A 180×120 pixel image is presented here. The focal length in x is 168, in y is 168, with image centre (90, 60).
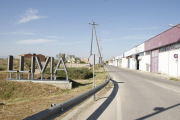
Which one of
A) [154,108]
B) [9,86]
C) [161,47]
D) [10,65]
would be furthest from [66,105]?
[161,47]

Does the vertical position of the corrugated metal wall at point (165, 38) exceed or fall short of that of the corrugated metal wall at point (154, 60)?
it exceeds it

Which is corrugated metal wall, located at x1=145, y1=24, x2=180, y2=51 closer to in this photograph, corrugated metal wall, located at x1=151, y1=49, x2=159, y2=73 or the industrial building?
the industrial building

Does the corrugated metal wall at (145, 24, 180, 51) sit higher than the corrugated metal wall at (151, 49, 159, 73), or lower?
higher

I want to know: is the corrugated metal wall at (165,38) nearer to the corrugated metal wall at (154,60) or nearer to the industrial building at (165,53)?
the industrial building at (165,53)

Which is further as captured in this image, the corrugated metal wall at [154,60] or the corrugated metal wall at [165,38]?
the corrugated metal wall at [154,60]

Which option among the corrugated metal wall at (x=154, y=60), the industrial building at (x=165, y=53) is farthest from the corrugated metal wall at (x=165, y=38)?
the corrugated metal wall at (x=154, y=60)

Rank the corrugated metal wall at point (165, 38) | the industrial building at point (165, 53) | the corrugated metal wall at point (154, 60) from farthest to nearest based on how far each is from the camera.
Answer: the corrugated metal wall at point (154, 60)
the corrugated metal wall at point (165, 38)
the industrial building at point (165, 53)

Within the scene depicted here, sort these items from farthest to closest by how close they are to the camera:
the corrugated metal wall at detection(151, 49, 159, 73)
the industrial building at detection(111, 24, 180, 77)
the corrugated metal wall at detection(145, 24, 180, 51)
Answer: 1. the corrugated metal wall at detection(151, 49, 159, 73)
2. the corrugated metal wall at detection(145, 24, 180, 51)
3. the industrial building at detection(111, 24, 180, 77)

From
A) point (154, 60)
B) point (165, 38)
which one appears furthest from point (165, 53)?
point (154, 60)

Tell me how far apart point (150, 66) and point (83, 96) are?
34535mm

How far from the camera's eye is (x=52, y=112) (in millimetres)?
3590

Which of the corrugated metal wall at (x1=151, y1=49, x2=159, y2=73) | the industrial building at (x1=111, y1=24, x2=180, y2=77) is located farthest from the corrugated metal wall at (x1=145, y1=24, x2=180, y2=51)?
the corrugated metal wall at (x1=151, y1=49, x2=159, y2=73)

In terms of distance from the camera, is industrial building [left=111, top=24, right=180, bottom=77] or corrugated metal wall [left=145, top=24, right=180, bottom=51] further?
corrugated metal wall [left=145, top=24, right=180, bottom=51]

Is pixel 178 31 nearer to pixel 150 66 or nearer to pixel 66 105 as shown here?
pixel 150 66
